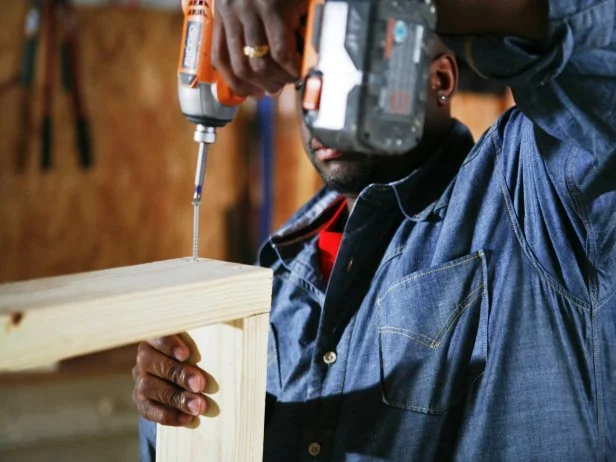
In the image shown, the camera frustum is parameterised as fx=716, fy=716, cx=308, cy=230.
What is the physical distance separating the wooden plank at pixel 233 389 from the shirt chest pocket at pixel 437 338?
0.24 metres

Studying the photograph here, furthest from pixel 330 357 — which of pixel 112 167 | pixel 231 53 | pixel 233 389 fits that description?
pixel 112 167

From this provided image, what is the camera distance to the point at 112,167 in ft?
11.8

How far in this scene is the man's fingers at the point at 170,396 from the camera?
1.02 m

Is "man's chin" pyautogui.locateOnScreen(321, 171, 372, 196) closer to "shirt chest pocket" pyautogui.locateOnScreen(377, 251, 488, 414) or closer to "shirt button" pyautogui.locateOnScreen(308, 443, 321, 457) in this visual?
"shirt chest pocket" pyautogui.locateOnScreen(377, 251, 488, 414)

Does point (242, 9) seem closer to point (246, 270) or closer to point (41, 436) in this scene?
point (246, 270)

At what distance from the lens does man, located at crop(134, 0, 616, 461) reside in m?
1.07

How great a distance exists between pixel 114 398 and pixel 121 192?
3.35 ft

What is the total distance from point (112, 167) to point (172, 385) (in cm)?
270

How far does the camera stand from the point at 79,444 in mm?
3270

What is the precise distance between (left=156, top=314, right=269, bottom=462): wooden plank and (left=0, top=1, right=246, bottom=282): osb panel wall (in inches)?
107

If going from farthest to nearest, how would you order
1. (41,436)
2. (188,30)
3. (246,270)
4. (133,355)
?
(133,355)
(41,436)
(188,30)
(246,270)

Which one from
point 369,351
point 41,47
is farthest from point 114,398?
point 369,351

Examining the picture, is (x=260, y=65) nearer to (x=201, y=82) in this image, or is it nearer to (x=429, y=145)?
(x=201, y=82)

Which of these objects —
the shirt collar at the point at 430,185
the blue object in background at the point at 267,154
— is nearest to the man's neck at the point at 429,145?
the shirt collar at the point at 430,185
